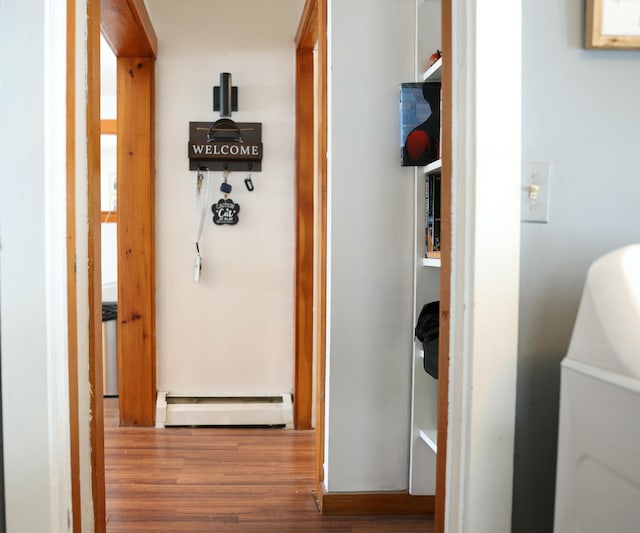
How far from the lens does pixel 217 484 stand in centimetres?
254

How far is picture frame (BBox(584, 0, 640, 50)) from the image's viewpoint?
113cm

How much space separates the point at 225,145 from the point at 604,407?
285 centimetres

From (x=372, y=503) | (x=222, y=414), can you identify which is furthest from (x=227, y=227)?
(x=372, y=503)

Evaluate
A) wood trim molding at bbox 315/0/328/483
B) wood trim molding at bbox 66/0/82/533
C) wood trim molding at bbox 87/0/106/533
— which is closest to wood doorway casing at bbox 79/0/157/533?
wood trim molding at bbox 315/0/328/483

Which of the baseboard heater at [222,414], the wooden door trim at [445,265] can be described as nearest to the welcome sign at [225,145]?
the baseboard heater at [222,414]

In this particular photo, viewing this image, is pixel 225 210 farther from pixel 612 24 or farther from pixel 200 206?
pixel 612 24

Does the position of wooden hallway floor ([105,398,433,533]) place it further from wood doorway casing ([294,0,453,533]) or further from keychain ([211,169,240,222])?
keychain ([211,169,240,222])

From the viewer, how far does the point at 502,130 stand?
110cm

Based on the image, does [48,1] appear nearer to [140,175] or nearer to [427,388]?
[427,388]

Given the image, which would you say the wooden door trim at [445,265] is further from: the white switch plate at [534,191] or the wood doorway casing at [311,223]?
the wood doorway casing at [311,223]

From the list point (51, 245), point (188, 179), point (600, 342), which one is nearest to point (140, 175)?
point (188, 179)

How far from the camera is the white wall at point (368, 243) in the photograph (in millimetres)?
2174

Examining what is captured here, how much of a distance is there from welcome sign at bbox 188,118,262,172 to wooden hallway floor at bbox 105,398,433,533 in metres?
1.56

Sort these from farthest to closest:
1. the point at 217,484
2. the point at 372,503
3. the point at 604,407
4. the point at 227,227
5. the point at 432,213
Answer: the point at 227,227, the point at 217,484, the point at 372,503, the point at 432,213, the point at 604,407
